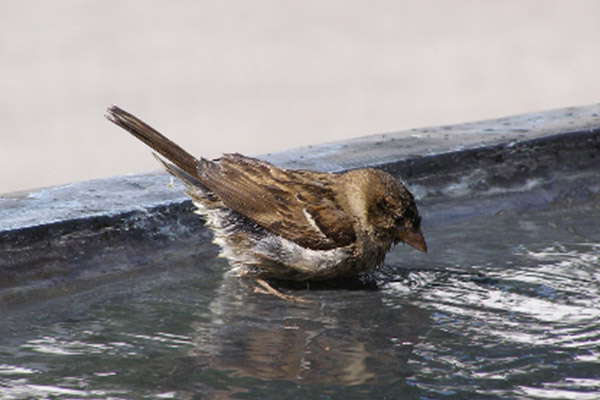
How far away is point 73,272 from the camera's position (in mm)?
4371

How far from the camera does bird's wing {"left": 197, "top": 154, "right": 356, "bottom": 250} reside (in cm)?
450

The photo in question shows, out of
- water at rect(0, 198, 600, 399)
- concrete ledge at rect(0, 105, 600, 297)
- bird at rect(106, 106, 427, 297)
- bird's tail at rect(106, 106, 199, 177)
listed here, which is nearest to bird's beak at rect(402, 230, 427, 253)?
bird at rect(106, 106, 427, 297)

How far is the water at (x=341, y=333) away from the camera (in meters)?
3.38

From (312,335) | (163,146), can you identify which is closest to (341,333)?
(312,335)

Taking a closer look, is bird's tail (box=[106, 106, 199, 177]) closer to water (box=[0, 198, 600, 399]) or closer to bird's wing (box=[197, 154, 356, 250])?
bird's wing (box=[197, 154, 356, 250])

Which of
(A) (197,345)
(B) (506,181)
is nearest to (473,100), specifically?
(B) (506,181)

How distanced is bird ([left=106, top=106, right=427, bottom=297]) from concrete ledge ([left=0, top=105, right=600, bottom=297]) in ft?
0.70

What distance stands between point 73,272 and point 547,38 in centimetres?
997

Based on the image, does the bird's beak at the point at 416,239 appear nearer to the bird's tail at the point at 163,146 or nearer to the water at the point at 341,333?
the water at the point at 341,333

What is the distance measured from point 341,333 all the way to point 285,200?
2.86 ft

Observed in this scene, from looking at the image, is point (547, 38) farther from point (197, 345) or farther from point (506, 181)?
point (197, 345)

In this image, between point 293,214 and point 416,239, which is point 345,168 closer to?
point 293,214

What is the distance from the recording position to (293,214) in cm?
457

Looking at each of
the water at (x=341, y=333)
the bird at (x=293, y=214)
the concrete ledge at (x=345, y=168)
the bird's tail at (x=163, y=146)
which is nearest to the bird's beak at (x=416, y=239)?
the bird at (x=293, y=214)
